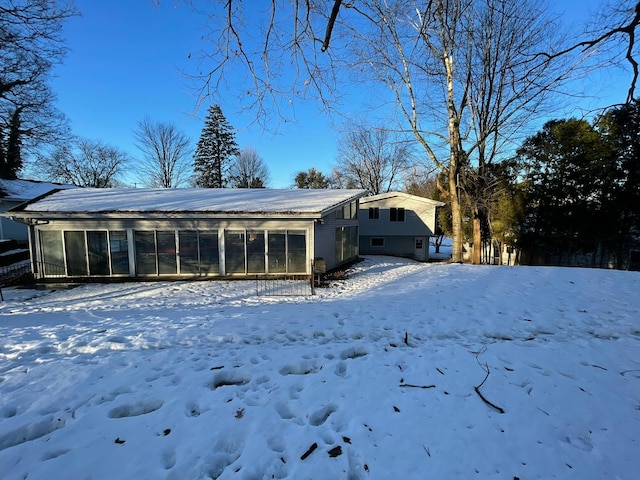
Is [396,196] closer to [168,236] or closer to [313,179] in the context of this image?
[168,236]

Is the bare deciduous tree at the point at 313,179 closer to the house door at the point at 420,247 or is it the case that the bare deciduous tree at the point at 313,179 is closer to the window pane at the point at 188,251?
the house door at the point at 420,247

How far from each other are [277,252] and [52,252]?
9053 mm

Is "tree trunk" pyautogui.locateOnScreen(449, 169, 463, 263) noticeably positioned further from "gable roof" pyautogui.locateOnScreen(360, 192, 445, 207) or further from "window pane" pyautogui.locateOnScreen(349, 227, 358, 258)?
"gable roof" pyautogui.locateOnScreen(360, 192, 445, 207)

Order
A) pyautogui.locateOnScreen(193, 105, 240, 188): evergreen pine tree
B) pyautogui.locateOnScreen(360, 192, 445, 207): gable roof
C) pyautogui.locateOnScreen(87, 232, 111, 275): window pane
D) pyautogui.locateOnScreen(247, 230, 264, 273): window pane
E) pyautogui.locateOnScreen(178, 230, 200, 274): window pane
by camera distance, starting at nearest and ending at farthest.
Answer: pyautogui.locateOnScreen(87, 232, 111, 275): window pane
pyautogui.locateOnScreen(178, 230, 200, 274): window pane
pyautogui.locateOnScreen(247, 230, 264, 273): window pane
pyautogui.locateOnScreen(360, 192, 445, 207): gable roof
pyautogui.locateOnScreen(193, 105, 240, 188): evergreen pine tree

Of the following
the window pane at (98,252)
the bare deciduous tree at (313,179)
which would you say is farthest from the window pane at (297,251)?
the bare deciduous tree at (313,179)

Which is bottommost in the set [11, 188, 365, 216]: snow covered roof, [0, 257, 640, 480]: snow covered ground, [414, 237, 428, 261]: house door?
[414, 237, 428, 261]: house door

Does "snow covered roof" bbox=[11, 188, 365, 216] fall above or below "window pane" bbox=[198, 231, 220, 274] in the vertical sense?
above

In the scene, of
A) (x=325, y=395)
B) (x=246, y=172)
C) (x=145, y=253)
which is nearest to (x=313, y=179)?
(x=246, y=172)

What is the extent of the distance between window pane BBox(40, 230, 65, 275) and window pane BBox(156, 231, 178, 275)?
12.5ft

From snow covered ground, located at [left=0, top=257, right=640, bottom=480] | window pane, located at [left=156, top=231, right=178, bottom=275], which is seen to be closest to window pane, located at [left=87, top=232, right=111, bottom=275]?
window pane, located at [left=156, top=231, right=178, bottom=275]

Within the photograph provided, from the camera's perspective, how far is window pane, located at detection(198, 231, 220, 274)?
11.7 m

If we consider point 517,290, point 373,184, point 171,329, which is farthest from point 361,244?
point 171,329

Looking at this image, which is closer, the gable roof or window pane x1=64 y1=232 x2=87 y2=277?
window pane x1=64 y1=232 x2=87 y2=277

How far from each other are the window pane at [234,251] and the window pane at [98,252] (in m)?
4.86
